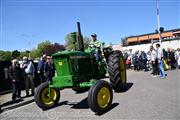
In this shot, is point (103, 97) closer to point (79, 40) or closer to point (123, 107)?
point (123, 107)

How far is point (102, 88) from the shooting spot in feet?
31.2

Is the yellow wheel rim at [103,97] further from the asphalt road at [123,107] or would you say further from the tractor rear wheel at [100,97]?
the asphalt road at [123,107]

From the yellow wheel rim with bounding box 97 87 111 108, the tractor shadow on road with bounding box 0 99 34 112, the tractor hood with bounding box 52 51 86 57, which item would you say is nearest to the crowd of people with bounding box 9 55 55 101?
the tractor shadow on road with bounding box 0 99 34 112

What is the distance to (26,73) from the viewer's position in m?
14.7

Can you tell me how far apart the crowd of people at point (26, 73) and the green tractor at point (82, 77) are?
112 inches

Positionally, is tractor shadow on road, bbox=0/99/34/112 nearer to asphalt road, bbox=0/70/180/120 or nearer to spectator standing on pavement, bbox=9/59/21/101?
asphalt road, bbox=0/70/180/120

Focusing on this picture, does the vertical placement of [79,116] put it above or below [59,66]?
below

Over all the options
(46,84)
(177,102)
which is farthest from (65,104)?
(177,102)

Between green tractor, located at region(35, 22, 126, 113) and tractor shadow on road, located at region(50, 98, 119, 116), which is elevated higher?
green tractor, located at region(35, 22, 126, 113)

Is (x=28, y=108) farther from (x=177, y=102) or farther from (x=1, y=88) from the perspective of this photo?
(x=1, y=88)

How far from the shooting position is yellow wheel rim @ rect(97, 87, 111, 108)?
9.27 meters

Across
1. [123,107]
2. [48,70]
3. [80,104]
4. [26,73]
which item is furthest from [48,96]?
[48,70]

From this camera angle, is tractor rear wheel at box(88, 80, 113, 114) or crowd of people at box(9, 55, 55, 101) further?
crowd of people at box(9, 55, 55, 101)

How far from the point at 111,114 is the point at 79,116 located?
92 cm
